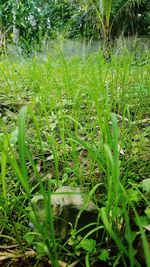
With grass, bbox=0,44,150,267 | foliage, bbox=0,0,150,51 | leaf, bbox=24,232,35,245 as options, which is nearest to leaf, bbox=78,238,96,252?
grass, bbox=0,44,150,267

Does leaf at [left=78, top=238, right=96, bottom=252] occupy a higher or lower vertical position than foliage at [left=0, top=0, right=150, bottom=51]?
lower

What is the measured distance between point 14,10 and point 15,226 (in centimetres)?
724

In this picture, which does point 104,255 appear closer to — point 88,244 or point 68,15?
point 88,244

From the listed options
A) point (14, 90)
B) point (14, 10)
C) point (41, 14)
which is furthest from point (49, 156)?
point (41, 14)

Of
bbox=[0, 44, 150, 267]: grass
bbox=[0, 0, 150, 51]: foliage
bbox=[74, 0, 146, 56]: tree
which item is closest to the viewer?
bbox=[0, 44, 150, 267]: grass

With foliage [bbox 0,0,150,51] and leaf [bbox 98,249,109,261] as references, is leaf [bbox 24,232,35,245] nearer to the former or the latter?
leaf [bbox 98,249,109,261]

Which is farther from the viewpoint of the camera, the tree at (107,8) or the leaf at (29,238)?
the tree at (107,8)

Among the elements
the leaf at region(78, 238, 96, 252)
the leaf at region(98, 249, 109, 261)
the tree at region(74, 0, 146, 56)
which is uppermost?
the tree at region(74, 0, 146, 56)

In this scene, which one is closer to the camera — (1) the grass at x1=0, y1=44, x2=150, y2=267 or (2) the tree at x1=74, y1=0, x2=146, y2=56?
(1) the grass at x1=0, y1=44, x2=150, y2=267

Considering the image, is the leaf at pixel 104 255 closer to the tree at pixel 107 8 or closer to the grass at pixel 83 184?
the grass at pixel 83 184

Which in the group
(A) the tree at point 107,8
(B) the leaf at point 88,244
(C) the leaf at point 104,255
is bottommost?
(C) the leaf at point 104,255

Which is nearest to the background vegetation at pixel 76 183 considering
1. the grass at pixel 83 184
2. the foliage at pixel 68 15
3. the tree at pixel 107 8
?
the grass at pixel 83 184

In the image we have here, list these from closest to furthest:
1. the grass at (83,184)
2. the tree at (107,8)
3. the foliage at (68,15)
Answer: the grass at (83,184)
the tree at (107,8)
the foliage at (68,15)

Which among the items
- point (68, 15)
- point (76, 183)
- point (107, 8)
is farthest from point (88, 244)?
point (68, 15)
